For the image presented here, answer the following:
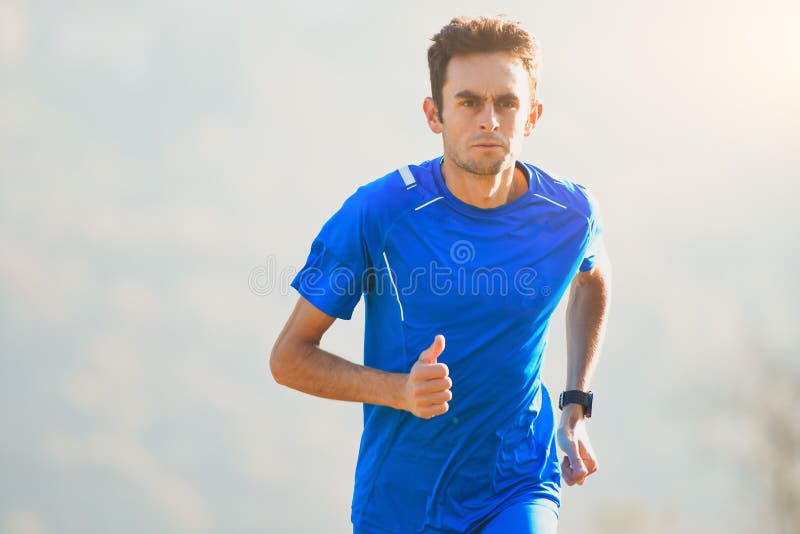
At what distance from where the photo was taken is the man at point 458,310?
3.67 metres

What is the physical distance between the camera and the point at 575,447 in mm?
3975

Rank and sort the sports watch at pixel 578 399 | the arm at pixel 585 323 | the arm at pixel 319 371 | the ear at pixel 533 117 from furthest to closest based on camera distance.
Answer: the arm at pixel 585 323 → the sports watch at pixel 578 399 → the ear at pixel 533 117 → the arm at pixel 319 371

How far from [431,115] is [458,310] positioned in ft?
2.65

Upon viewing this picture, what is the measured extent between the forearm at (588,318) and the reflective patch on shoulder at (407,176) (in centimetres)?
98

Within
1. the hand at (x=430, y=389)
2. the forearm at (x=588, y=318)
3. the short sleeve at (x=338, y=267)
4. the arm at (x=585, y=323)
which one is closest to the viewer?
the hand at (x=430, y=389)

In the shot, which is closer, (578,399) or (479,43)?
(479,43)

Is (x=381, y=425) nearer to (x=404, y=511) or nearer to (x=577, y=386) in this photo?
Result: (x=404, y=511)

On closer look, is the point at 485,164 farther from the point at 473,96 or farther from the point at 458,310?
the point at 458,310

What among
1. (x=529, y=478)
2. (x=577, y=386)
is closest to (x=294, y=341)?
(x=529, y=478)

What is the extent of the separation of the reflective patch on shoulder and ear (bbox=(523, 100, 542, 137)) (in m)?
0.49

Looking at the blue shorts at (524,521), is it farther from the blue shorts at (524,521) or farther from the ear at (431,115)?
the ear at (431,115)

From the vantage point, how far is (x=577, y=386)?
4.23 metres

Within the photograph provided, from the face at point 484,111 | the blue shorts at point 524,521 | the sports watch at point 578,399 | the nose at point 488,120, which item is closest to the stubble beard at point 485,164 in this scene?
the face at point 484,111

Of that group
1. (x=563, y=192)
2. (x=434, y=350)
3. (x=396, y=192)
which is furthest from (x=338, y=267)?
(x=563, y=192)
